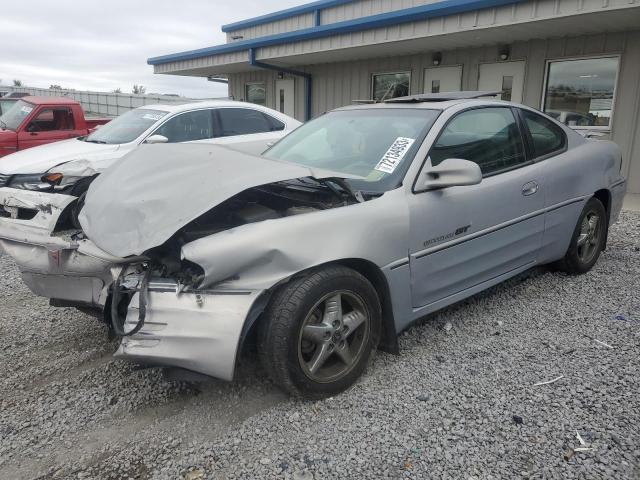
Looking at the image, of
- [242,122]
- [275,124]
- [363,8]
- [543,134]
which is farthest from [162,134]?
[363,8]

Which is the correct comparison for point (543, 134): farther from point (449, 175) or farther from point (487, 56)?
point (487, 56)

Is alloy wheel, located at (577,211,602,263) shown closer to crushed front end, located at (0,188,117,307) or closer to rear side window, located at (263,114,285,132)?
crushed front end, located at (0,188,117,307)

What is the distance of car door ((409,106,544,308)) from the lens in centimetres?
312

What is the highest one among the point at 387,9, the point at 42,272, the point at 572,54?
the point at 387,9

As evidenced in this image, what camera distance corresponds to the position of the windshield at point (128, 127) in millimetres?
6961

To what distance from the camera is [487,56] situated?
31.0 ft

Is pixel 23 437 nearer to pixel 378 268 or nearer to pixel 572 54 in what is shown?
pixel 378 268

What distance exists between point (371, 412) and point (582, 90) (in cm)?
796

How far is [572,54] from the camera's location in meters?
8.42

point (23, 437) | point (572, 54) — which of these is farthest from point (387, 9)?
point (23, 437)

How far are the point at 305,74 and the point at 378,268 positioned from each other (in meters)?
10.9

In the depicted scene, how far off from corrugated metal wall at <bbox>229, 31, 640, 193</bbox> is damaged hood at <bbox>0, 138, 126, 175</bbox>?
6.54 metres

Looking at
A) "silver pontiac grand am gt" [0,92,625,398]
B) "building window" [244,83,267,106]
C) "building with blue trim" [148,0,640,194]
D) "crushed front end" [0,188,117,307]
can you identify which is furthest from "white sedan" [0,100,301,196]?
"building window" [244,83,267,106]

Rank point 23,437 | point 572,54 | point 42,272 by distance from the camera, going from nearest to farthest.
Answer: point 23,437, point 42,272, point 572,54
